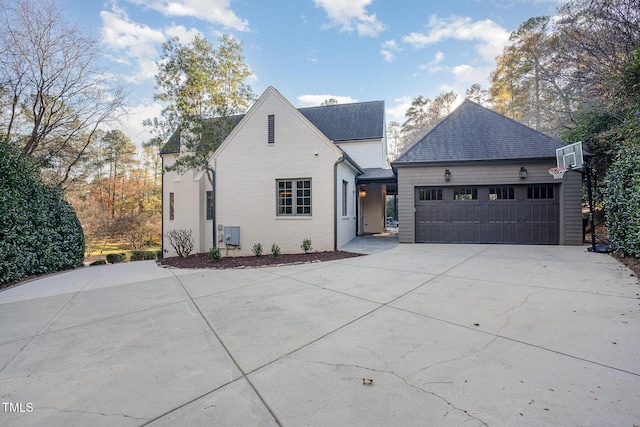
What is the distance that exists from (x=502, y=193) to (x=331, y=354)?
36.5 ft

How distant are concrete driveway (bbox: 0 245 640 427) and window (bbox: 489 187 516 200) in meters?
6.13

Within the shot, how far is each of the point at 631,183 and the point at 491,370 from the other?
7.94 metres

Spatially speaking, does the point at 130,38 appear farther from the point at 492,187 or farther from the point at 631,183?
the point at 631,183

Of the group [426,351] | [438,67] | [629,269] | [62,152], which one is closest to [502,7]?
[438,67]

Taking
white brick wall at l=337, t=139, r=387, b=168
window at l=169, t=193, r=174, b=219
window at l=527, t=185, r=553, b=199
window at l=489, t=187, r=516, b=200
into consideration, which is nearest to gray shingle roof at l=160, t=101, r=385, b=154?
white brick wall at l=337, t=139, r=387, b=168

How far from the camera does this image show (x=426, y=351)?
110 inches

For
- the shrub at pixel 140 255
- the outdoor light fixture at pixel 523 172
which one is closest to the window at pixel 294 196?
the outdoor light fixture at pixel 523 172

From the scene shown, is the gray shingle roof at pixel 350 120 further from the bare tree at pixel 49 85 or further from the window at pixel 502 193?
the window at pixel 502 193

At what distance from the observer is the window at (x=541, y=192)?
10.7 m

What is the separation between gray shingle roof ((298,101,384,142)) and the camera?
16953 millimetres

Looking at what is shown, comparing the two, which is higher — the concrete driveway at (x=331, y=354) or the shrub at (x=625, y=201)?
the shrub at (x=625, y=201)

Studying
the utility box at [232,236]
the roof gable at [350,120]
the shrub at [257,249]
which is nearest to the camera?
the shrub at [257,249]

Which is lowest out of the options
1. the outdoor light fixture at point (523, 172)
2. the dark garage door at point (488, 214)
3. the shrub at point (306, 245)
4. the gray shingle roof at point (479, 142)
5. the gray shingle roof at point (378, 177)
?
the shrub at point (306, 245)

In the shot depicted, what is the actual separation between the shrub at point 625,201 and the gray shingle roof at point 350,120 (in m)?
10.5
